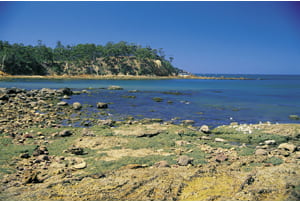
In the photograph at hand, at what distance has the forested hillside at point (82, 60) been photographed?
3519 inches

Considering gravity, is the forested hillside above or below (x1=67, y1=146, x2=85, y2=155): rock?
above

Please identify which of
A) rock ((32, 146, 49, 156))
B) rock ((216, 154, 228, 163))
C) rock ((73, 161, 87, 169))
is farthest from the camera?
rock ((32, 146, 49, 156))

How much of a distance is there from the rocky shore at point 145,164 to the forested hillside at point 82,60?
87401 mm

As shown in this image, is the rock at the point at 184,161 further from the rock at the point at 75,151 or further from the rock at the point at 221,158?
the rock at the point at 75,151

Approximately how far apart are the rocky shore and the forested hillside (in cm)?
8740

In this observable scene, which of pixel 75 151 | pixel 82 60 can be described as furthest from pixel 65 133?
pixel 82 60

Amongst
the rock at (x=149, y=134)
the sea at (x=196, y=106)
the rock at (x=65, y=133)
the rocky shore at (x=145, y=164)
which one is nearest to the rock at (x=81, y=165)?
the rocky shore at (x=145, y=164)

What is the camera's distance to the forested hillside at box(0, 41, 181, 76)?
89.4m

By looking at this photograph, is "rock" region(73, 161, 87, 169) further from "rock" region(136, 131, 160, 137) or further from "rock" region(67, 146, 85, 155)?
"rock" region(136, 131, 160, 137)

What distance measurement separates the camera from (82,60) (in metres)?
113

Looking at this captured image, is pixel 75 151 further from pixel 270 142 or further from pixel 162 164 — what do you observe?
pixel 270 142

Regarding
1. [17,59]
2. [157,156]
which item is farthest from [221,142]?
[17,59]

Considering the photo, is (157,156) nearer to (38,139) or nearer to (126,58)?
(38,139)

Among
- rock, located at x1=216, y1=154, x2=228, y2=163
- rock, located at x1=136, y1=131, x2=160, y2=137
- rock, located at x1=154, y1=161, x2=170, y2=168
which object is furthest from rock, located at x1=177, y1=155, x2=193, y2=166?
rock, located at x1=136, y1=131, x2=160, y2=137
